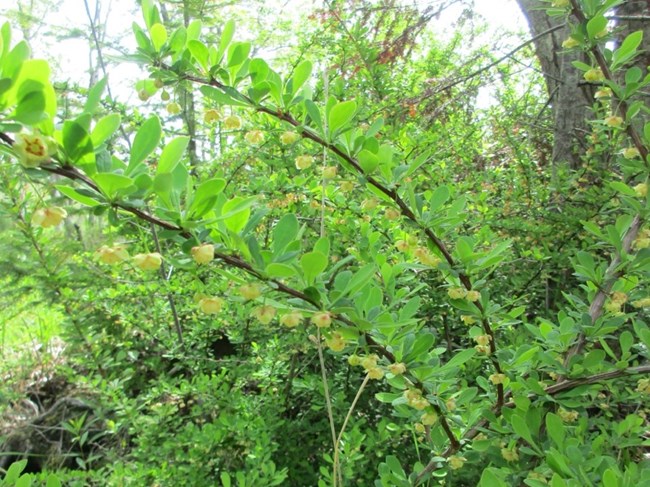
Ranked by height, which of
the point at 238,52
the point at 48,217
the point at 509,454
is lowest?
the point at 509,454

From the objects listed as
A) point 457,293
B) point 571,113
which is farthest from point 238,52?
point 571,113

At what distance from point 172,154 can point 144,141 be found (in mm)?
37

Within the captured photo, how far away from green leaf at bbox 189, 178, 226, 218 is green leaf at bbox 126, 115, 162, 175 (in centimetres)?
8

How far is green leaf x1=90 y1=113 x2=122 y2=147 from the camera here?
1.84 ft

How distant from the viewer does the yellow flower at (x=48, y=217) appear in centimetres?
61

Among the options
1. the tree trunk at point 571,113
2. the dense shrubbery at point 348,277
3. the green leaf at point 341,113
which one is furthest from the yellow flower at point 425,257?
the tree trunk at point 571,113

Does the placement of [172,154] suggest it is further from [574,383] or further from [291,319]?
[574,383]

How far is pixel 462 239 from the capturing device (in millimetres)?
913

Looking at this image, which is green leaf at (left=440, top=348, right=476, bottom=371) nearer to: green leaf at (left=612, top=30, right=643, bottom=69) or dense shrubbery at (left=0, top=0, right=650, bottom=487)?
dense shrubbery at (left=0, top=0, right=650, bottom=487)

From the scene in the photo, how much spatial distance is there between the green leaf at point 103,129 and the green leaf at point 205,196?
0.12 metres

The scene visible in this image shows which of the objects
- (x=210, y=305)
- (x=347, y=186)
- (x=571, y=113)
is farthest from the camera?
(x=571, y=113)

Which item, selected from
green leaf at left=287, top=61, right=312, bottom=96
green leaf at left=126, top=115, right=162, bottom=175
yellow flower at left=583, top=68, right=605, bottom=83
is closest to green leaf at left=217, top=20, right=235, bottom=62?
green leaf at left=287, top=61, right=312, bottom=96

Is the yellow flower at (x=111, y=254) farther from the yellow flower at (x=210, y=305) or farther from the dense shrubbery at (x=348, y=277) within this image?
the yellow flower at (x=210, y=305)

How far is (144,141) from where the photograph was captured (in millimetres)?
589
